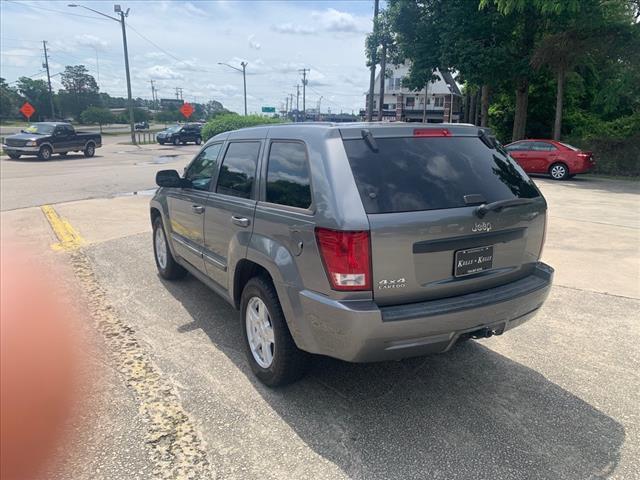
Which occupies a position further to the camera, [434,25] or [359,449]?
[434,25]

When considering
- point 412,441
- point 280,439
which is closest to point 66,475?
point 280,439

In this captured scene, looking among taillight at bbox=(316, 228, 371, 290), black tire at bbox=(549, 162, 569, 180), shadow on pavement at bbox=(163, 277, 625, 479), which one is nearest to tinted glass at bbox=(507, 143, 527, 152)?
black tire at bbox=(549, 162, 569, 180)

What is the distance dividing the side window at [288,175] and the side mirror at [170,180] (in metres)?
1.61

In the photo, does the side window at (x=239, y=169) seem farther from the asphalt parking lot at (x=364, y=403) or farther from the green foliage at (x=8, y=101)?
the green foliage at (x=8, y=101)

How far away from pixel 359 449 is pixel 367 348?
59 centimetres

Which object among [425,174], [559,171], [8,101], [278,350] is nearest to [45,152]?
[559,171]

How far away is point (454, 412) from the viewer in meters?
3.17

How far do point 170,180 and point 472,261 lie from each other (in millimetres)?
3030

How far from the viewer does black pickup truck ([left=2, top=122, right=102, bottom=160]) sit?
23.2 meters

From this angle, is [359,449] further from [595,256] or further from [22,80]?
[22,80]

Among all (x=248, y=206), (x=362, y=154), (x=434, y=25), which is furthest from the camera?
(x=434, y=25)

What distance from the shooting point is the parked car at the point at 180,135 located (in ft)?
124

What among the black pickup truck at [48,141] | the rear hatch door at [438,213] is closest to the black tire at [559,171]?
the rear hatch door at [438,213]

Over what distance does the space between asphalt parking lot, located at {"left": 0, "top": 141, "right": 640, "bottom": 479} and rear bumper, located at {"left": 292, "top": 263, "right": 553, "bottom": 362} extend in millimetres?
536
